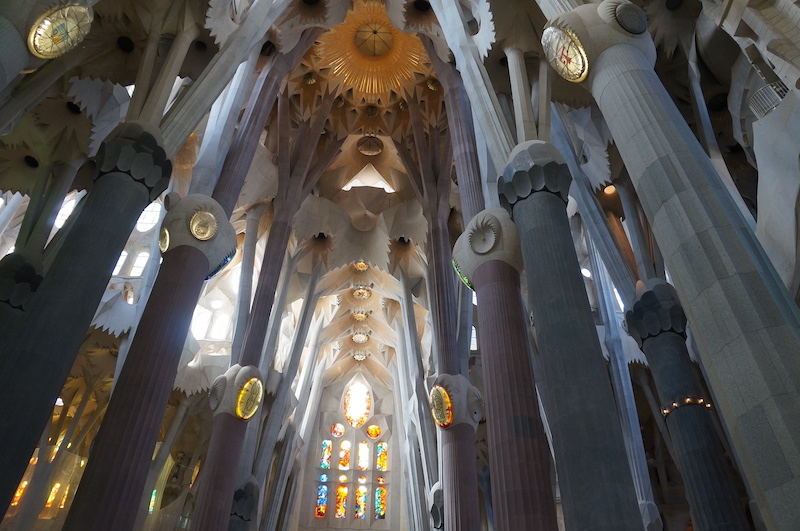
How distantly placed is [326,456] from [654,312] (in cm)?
2033

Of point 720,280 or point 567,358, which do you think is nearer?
point 720,280

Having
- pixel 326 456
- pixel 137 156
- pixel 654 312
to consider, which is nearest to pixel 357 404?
pixel 326 456

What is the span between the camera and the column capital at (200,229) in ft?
28.2

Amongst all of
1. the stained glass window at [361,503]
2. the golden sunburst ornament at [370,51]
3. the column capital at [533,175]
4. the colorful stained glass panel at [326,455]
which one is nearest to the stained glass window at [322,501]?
the colorful stained glass panel at [326,455]

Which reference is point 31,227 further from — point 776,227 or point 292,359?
point 776,227

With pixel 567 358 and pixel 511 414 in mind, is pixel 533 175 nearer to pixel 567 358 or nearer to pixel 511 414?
pixel 567 358

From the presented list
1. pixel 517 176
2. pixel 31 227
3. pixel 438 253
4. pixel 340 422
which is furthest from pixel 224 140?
pixel 340 422

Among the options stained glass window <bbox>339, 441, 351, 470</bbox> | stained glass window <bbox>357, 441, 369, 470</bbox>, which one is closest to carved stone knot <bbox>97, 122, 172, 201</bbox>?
stained glass window <bbox>339, 441, 351, 470</bbox>

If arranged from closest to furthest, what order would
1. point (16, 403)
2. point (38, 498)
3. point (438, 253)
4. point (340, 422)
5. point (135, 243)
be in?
point (16, 403) → point (38, 498) → point (438, 253) → point (135, 243) → point (340, 422)

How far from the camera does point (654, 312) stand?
896 centimetres

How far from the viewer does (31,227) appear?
10.2 metres

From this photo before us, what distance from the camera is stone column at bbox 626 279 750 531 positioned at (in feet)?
24.3

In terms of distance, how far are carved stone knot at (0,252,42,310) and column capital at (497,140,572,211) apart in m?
7.76

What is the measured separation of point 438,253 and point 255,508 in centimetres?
794
